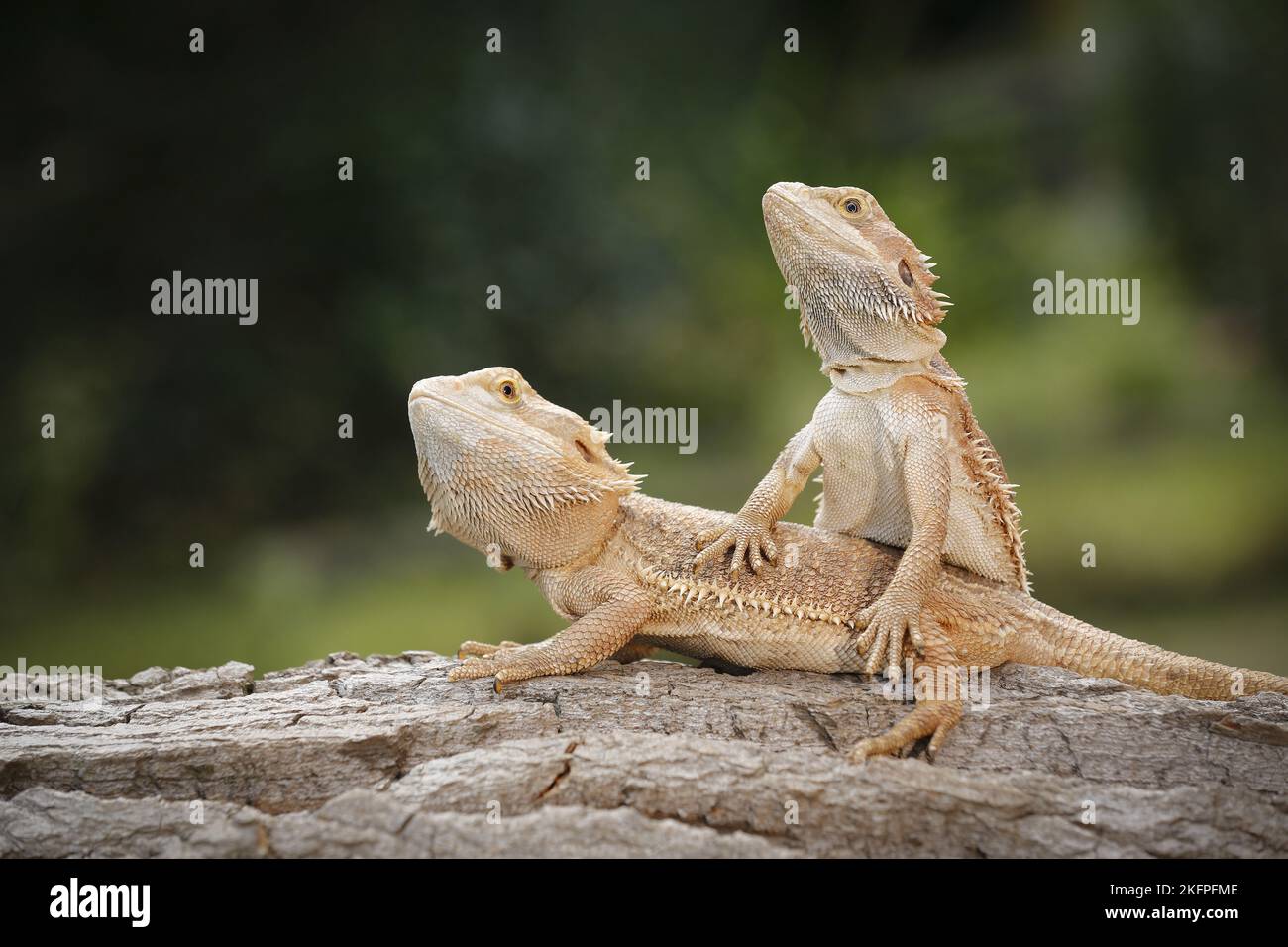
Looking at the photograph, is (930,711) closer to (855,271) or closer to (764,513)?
(764,513)

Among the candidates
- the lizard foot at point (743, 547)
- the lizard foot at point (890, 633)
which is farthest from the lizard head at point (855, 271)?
the lizard foot at point (890, 633)

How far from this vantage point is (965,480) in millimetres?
4688

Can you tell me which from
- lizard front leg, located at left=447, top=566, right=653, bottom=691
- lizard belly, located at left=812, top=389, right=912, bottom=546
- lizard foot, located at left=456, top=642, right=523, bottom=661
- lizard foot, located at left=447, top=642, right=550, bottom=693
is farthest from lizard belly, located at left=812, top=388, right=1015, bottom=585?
lizard foot, located at left=456, top=642, right=523, bottom=661

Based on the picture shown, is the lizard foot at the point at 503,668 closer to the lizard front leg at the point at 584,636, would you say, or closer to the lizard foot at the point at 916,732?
the lizard front leg at the point at 584,636

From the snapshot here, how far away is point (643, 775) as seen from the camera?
3643mm

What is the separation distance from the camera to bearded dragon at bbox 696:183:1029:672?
4465 millimetres

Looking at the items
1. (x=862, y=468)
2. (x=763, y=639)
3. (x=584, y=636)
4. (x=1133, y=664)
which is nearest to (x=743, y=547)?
(x=763, y=639)

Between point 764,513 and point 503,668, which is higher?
point 764,513

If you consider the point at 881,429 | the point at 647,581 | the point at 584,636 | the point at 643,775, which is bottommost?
the point at 643,775

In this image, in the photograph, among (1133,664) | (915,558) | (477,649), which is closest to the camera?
(915,558)

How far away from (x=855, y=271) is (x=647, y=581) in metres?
1.58

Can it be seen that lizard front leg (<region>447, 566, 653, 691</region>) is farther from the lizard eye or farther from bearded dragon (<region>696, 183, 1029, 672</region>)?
the lizard eye

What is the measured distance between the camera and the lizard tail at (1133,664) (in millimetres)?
4574

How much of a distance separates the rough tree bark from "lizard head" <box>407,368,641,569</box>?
63 centimetres
